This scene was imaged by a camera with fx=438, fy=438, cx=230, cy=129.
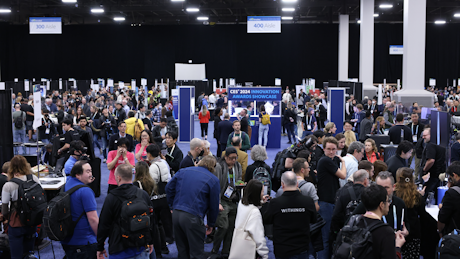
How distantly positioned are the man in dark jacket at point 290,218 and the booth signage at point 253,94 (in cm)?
956

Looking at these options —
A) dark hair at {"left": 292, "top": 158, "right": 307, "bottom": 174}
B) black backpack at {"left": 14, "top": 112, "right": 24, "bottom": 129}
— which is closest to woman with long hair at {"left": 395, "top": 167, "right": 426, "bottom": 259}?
dark hair at {"left": 292, "top": 158, "right": 307, "bottom": 174}

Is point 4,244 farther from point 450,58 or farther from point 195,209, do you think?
point 450,58

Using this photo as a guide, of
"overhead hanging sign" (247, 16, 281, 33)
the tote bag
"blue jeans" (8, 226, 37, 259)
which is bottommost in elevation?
"blue jeans" (8, 226, 37, 259)

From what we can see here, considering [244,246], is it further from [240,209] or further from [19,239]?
[19,239]

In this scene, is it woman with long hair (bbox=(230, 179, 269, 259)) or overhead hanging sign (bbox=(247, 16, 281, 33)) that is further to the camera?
overhead hanging sign (bbox=(247, 16, 281, 33))

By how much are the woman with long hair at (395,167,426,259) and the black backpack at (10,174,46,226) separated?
11.3 ft

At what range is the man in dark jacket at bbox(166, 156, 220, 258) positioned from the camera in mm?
3898

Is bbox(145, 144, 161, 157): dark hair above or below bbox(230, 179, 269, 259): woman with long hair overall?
above

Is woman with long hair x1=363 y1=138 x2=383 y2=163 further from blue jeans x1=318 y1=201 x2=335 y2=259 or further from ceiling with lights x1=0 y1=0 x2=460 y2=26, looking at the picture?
ceiling with lights x1=0 y1=0 x2=460 y2=26

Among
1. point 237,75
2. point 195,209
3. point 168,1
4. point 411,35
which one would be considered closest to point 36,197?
point 195,209

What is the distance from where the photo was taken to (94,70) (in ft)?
114

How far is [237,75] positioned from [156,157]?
2950 centimetres

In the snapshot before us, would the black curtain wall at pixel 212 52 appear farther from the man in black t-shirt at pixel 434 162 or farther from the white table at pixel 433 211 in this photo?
the white table at pixel 433 211

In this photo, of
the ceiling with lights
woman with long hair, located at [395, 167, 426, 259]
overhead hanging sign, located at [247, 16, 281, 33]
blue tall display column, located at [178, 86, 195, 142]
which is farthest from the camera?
the ceiling with lights
